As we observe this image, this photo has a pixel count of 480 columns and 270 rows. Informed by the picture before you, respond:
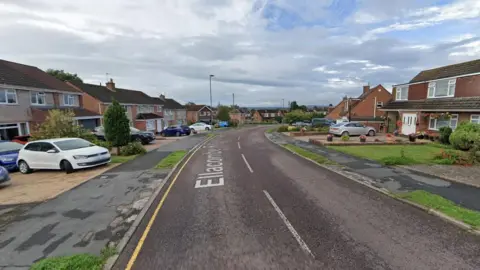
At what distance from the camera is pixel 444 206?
6.10 m

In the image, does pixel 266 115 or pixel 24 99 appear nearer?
pixel 24 99

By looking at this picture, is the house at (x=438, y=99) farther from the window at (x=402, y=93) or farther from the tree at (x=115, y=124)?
the tree at (x=115, y=124)

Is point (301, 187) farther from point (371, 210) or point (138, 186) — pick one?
point (138, 186)

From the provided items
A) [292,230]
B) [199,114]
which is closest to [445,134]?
[292,230]

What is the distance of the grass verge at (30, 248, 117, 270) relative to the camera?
3.86 m

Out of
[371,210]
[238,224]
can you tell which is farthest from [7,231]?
[371,210]

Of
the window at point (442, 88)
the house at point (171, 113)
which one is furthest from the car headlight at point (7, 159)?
the house at point (171, 113)

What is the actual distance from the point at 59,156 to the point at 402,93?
32848 millimetres

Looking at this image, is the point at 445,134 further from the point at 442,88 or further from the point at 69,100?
the point at 69,100

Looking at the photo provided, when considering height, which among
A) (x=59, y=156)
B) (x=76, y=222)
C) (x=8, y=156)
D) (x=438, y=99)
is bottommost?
(x=76, y=222)

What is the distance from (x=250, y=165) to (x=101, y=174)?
705 cm

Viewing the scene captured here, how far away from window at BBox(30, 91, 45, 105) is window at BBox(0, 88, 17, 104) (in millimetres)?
1973

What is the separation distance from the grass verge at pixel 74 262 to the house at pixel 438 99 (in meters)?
24.5

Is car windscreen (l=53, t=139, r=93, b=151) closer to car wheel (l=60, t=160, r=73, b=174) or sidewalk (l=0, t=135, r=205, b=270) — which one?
car wheel (l=60, t=160, r=73, b=174)
